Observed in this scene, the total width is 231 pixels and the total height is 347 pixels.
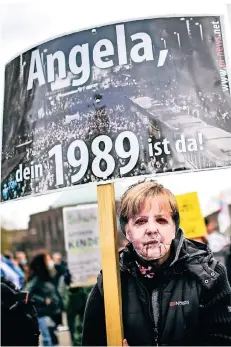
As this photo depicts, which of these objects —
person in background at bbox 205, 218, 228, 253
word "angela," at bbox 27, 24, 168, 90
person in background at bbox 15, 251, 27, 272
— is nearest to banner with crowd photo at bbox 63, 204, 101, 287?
person in background at bbox 15, 251, 27, 272

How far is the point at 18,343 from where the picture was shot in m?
2.20

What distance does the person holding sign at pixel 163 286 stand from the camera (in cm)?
190

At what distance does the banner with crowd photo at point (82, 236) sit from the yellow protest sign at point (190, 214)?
4.31 feet

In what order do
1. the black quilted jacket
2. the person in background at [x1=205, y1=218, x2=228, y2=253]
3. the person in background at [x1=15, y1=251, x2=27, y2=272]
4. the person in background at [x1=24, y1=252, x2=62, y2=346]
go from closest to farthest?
the black quilted jacket < the person in background at [x1=205, y1=218, x2=228, y2=253] < the person in background at [x1=24, y1=252, x2=62, y2=346] < the person in background at [x1=15, y1=251, x2=27, y2=272]

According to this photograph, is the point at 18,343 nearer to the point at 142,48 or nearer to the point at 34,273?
the point at 142,48

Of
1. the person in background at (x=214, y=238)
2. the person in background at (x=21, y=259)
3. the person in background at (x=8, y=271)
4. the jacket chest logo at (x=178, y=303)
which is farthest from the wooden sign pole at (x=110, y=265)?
the person in background at (x=21, y=259)

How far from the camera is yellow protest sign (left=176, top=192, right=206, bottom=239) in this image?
237 cm

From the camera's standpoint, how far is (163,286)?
1.94m

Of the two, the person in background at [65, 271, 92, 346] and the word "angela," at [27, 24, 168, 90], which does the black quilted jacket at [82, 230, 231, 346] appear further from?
the person in background at [65, 271, 92, 346]

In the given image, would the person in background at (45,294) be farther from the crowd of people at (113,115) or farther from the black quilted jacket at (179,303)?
the crowd of people at (113,115)

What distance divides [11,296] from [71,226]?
1.35 m

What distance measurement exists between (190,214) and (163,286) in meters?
0.57

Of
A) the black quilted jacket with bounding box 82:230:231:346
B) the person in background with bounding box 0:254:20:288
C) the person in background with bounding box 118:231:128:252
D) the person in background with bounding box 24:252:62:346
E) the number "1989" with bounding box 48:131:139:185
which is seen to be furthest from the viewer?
the person in background with bounding box 24:252:62:346

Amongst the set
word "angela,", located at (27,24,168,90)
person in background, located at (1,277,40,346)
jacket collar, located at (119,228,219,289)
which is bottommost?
person in background, located at (1,277,40,346)
